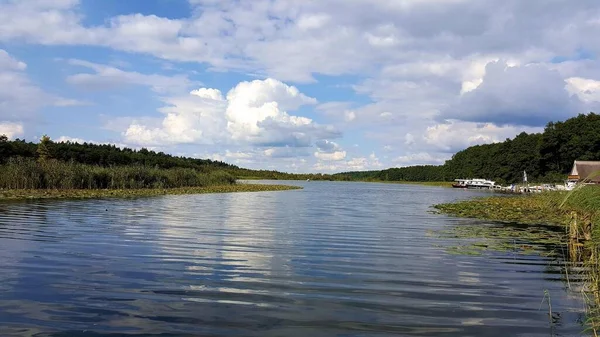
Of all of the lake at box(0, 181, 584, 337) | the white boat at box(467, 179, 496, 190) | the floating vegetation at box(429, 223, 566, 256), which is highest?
the white boat at box(467, 179, 496, 190)

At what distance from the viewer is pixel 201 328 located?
7715 mm

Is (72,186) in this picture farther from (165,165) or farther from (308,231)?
(165,165)

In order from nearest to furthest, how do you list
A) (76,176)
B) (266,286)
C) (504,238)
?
1. (266,286)
2. (504,238)
3. (76,176)

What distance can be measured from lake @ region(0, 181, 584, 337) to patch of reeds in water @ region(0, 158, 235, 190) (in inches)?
1209

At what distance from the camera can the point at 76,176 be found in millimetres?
50875

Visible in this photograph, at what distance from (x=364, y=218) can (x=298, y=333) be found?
71.5ft

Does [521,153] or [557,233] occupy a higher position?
[521,153]

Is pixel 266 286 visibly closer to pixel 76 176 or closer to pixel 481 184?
pixel 76 176

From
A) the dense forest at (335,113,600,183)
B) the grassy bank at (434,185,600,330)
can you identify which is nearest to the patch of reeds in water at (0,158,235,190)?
the grassy bank at (434,185,600,330)

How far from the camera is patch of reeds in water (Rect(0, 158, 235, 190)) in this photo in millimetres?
46344

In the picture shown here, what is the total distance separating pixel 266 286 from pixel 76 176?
46718 mm

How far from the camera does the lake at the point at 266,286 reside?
7.96 metres

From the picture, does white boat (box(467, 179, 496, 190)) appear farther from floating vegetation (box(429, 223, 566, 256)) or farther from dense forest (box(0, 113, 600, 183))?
floating vegetation (box(429, 223, 566, 256))

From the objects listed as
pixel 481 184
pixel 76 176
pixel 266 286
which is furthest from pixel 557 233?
pixel 481 184
